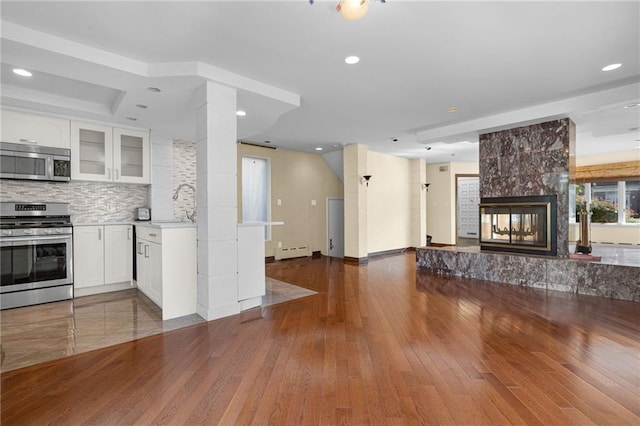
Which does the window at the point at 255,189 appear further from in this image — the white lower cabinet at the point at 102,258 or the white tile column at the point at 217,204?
Answer: the white tile column at the point at 217,204

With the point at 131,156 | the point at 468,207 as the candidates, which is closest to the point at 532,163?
the point at 468,207

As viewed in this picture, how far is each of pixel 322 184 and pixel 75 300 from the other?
5.51 meters

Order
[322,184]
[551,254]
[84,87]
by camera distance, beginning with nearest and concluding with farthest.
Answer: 1. [84,87]
2. [551,254]
3. [322,184]

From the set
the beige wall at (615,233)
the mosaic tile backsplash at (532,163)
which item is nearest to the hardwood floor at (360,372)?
the mosaic tile backsplash at (532,163)

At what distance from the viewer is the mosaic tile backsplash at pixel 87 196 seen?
13.0 ft

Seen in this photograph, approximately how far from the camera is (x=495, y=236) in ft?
17.1

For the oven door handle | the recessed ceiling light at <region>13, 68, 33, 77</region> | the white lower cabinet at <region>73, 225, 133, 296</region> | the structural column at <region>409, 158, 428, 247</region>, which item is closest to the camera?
the recessed ceiling light at <region>13, 68, 33, 77</region>

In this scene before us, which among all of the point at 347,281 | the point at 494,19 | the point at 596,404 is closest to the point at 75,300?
the point at 347,281

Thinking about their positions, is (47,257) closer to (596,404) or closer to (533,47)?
(596,404)

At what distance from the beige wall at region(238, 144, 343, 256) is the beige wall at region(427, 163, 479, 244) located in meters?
3.16

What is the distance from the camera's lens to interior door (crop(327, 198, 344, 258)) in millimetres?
8102

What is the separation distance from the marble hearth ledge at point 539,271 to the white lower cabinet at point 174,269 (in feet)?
13.6

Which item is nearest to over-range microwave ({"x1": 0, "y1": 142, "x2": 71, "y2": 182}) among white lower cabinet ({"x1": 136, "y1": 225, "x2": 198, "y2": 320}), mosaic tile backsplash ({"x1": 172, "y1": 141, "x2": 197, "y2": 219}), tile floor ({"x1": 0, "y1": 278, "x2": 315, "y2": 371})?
mosaic tile backsplash ({"x1": 172, "y1": 141, "x2": 197, "y2": 219})

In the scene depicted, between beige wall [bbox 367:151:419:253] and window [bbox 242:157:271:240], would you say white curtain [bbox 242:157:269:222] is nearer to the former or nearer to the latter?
window [bbox 242:157:271:240]
